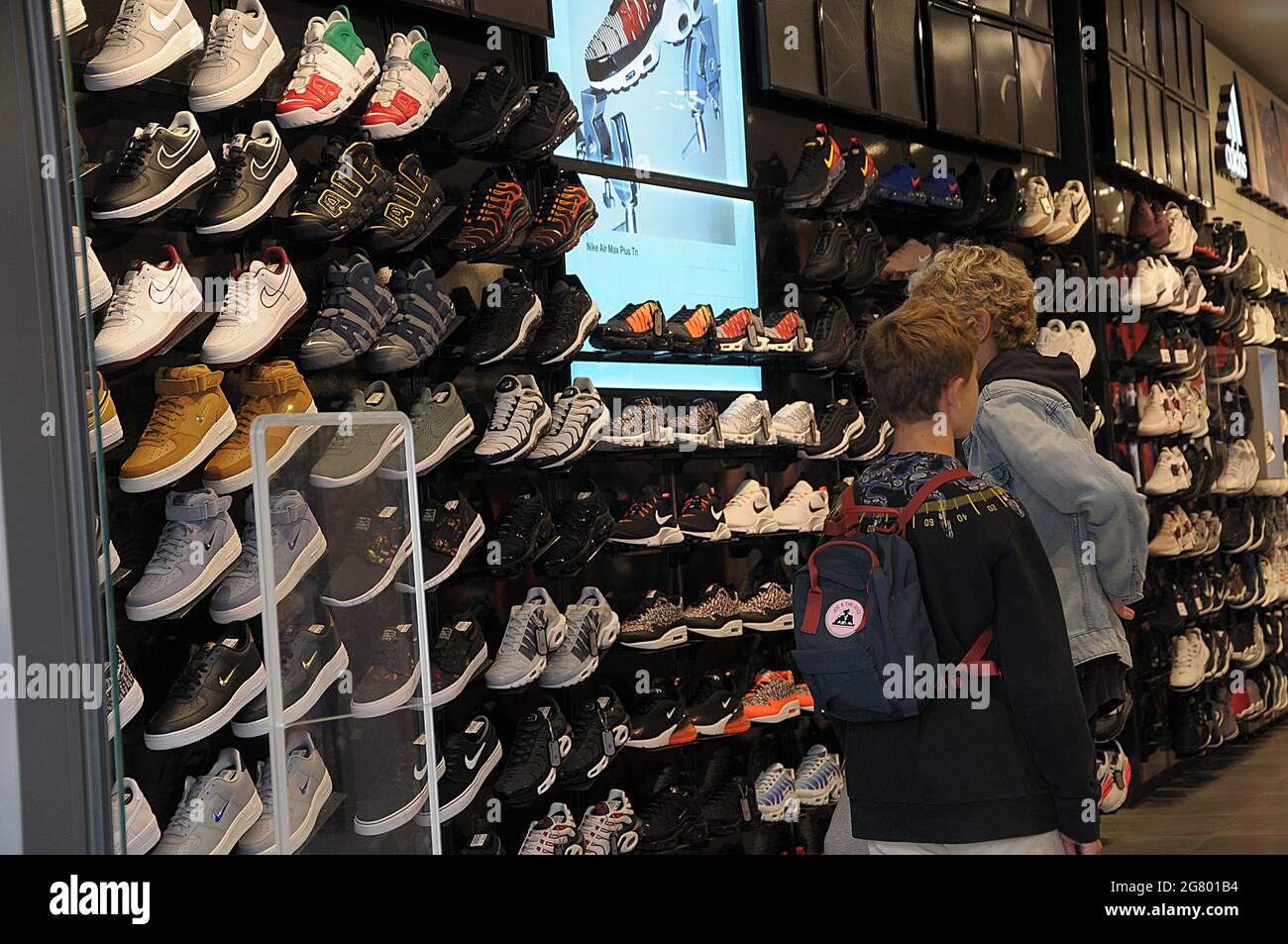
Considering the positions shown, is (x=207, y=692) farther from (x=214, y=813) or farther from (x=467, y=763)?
(x=467, y=763)

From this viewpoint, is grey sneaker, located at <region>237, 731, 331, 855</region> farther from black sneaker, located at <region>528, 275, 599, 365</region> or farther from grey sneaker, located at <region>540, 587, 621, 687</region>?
black sneaker, located at <region>528, 275, 599, 365</region>

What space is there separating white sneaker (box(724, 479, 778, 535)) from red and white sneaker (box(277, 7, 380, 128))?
2029 millimetres

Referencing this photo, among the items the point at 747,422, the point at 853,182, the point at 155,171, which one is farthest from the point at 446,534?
the point at 853,182

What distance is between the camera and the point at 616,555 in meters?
4.42

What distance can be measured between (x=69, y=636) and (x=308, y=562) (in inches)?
24.1

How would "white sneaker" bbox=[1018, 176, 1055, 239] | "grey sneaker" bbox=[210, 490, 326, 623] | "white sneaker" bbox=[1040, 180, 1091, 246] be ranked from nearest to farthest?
"grey sneaker" bbox=[210, 490, 326, 623]
"white sneaker" bbox=[1018, 176, 1055, 239]
"white sneaker" bbox=[1040, 180, 1091, 246]

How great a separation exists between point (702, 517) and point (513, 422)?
0.99 meters

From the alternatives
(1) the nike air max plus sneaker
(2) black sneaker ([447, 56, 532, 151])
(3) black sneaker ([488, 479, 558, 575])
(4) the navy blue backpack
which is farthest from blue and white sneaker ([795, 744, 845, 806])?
(4) the navy blue backpack

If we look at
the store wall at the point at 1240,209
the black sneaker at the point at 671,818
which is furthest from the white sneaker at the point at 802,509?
the store wall at the point at 1240,209

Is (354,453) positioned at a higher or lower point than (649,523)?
higher

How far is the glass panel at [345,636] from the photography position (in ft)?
7.09

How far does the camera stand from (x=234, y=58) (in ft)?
10.2

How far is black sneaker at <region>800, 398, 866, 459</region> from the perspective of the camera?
16.3 ft
